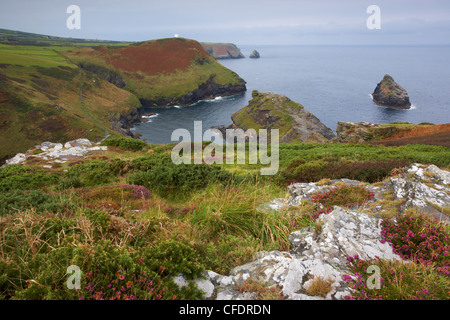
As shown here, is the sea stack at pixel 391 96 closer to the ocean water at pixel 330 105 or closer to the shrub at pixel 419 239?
the ocean water at pixel 330 105

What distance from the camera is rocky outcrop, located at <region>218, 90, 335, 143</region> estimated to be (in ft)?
268

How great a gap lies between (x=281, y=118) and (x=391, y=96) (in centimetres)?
5827

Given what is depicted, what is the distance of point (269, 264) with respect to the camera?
176 inches

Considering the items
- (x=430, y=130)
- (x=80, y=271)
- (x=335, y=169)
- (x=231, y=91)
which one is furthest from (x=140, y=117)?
(x=80, y=271)

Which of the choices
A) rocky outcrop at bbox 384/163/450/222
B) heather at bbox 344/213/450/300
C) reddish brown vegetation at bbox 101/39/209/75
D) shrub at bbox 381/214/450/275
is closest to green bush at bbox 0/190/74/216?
heather at bbox 344/213/450/300

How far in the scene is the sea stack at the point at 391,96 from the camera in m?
111

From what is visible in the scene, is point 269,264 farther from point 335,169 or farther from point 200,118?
point 200,118

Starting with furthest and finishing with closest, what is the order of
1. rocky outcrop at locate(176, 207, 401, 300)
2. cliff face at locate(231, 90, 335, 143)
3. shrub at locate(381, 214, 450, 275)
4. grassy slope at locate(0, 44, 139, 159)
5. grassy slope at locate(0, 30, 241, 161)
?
1. cliff face at locate(231, 90, 335, 143)
2. grassy slope at locate(0, 30, 241, 161)
3. grassy slope at locate(0, 44, 139, 159)
4. shrub at locate(381, 214, 450, 275)
5. rocky outcrop at locate(176, 207, 401, 300)

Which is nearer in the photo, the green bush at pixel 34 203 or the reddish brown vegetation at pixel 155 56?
the green bush at pixel 34 203

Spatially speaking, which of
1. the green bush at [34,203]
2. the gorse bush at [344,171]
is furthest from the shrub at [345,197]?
the green bush at [34,203]

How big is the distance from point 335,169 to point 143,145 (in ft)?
83.4

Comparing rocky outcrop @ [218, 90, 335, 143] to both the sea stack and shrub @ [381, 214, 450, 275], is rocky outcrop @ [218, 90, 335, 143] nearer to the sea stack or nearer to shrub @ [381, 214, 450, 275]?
the sea stack

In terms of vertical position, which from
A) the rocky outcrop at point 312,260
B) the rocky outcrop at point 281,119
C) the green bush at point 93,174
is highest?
the rocky outcrop at point 281,119

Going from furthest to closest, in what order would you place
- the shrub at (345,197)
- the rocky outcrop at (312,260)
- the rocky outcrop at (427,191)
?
the shrub at (345,197) < the rocky outcrop at (427,191) < the rocky outcrop at (312,260)
